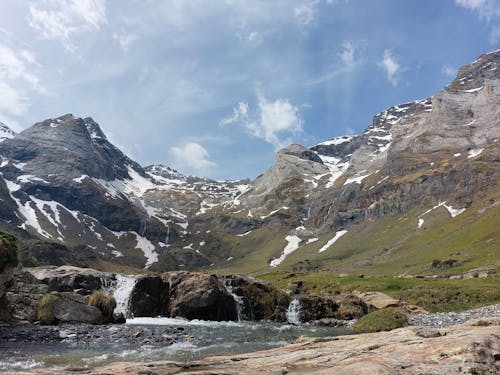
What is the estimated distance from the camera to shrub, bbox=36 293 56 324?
141 feet

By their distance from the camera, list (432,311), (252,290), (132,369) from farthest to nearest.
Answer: (252,290)
(432,311)
(132,369)

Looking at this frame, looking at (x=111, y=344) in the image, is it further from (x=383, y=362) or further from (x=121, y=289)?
(x=121, y=289)

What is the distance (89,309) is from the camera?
46.8 m

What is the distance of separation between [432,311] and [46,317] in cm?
5107

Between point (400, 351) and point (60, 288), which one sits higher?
point (60, 288)

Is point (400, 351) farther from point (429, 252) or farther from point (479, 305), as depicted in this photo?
point (429, 252)

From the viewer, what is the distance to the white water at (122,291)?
208 ft

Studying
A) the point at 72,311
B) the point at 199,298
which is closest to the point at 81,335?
the point at 72,311

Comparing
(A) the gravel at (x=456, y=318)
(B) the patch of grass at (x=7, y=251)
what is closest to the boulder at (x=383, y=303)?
(A) the gravel at (x=456, y=318)

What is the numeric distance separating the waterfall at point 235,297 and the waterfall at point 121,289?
590 inches

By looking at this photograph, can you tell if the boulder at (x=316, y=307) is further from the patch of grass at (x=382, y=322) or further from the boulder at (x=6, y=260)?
the boulder at (x=6, y=260)

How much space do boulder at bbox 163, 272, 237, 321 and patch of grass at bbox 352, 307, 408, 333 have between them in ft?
76.0

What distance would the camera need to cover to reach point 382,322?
43031mm

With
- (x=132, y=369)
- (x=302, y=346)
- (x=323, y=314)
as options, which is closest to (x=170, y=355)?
(x=302, y=346)
